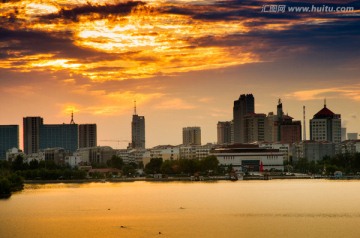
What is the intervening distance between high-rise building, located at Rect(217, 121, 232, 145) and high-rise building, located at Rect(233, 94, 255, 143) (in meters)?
6.71

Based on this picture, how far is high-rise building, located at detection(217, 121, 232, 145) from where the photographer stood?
133562 mm

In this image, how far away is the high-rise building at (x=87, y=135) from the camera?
413ft

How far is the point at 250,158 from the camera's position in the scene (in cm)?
8738

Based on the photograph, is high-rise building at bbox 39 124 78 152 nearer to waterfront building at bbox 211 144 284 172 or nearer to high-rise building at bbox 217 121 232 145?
high-rise building at bbox 217 121 232 145

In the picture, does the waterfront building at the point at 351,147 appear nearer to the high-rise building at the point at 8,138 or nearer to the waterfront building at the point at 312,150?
the waterfront building at the point at 312,150

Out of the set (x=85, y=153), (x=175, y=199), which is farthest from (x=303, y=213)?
(x=85, y=153)

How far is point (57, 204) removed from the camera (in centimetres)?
4281

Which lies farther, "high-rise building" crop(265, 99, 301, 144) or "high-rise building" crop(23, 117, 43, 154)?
"high-rise building" crop(23, 117, 43, 154)

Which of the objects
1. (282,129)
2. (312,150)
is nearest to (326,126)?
(282,129)

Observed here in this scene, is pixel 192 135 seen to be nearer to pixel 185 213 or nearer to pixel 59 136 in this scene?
pixel 59 136

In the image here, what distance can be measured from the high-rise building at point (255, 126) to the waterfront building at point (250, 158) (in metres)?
32.0

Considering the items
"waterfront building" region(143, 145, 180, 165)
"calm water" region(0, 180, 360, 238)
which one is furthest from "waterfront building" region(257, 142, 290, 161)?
"calm water" region(0, 180, 360, 238)

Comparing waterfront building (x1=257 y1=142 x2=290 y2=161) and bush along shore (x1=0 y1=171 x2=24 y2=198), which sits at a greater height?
waterfront building (x1=257 y1=142 x2=290 y2=161)

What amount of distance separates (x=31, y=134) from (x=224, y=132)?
26.5m
